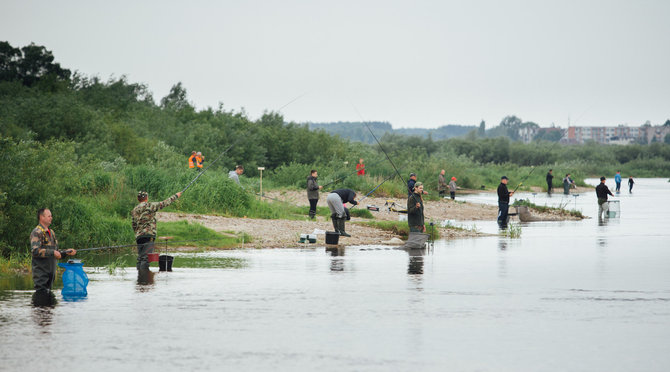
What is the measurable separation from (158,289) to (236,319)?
3.30 meters

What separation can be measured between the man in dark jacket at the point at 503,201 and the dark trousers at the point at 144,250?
1699 cm

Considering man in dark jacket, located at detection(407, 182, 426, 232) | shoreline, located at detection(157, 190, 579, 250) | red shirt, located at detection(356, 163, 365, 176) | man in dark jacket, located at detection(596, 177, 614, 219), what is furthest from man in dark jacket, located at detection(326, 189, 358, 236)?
man in dark jacket, located at detection(596, 177, 614, 219)

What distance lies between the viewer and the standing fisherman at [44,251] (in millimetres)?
12664

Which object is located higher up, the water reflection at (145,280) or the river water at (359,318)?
the water reflection at (145,280)

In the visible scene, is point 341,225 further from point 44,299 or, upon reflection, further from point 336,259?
point 44,299

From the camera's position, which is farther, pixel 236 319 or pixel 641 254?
pixel 641 254

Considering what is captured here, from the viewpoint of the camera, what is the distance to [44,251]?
12680 millimetres

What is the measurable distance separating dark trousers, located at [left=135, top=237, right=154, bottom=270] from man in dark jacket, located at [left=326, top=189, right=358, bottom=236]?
7.73 meters

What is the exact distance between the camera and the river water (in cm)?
955

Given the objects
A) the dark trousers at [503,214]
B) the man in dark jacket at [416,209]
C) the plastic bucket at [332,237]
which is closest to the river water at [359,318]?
the man in dark jacket at [416,209]

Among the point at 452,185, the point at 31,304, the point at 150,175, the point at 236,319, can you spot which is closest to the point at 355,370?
the point at 236,319

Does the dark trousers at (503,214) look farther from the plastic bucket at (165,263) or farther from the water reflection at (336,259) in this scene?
the plastic bucket at (165,263)

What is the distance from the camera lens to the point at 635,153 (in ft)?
461

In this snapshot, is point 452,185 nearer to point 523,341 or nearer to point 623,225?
point 623,225
